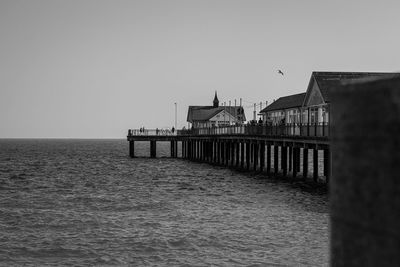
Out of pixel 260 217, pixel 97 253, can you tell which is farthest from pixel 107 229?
pixel 260 217

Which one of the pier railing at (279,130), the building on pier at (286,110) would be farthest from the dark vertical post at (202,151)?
the building on pier at (286,110)

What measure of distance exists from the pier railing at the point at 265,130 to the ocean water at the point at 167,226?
3.30 metres

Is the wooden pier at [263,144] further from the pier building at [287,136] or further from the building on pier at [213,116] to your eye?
the building on pier at [213,116]

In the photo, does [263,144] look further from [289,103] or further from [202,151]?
[202,151]

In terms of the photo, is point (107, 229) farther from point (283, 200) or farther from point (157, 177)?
point (157, 177)

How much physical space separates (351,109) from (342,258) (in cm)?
50

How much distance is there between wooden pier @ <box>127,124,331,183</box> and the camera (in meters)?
32.6

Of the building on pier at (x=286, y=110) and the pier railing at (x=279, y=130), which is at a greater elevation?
the building on pier at (x=286, y=110)

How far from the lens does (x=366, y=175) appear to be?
1811 mm

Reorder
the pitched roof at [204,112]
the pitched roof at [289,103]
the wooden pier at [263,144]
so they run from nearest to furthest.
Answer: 1. the wooden pier at [263,144]
2. the pitched roof at [289,103]
3. the pitched roof at [204,112]

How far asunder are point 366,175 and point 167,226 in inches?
787

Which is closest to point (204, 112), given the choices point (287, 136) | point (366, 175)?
point (287, 136)

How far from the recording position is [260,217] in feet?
75.7

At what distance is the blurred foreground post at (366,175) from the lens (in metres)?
1.70
